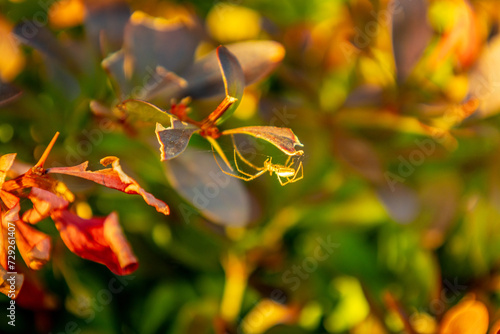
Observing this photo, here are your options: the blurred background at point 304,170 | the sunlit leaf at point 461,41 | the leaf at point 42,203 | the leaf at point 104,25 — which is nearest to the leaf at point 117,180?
the leaf at point 42,203

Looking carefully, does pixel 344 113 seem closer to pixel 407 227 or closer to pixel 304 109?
pixel 304 109

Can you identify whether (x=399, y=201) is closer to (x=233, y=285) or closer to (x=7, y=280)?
(x=233, y=285)

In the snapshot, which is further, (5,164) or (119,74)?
(119,74)

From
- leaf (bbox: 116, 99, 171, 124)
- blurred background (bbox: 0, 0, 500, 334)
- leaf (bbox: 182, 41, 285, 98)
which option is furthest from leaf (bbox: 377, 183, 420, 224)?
leaf (bbox: 116, 99, 171, 124)

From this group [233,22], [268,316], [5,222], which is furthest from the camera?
[233,22]

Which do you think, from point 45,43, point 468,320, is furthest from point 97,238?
point 468,320

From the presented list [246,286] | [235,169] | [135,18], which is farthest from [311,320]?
[135,18]

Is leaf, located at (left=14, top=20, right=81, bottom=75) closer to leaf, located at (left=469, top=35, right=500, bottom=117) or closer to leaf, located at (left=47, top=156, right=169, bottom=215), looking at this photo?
leaf, located at (left=47, top=156, right=169, bottom=215)

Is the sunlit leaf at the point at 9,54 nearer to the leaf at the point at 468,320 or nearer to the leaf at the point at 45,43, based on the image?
the leaf at the point at 45,43
